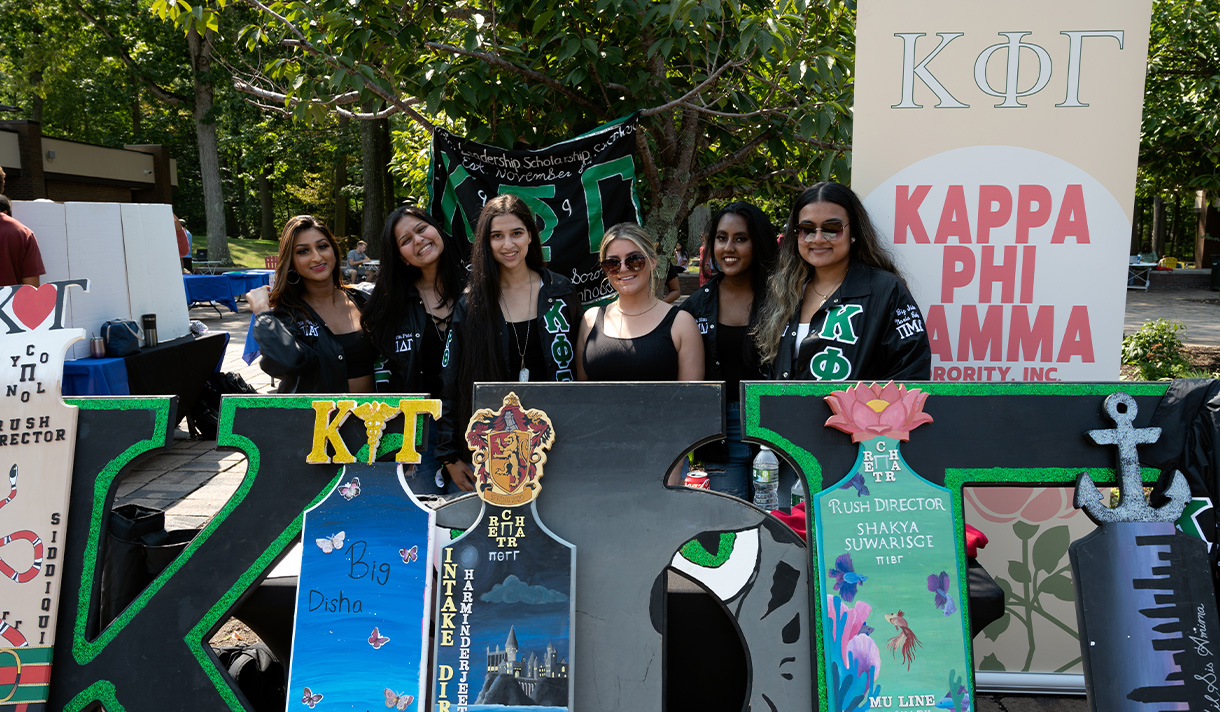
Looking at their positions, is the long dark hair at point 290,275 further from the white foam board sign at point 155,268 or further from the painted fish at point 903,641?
the white foam board sign at point 155,268

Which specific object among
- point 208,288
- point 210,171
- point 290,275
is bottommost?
point 208,288

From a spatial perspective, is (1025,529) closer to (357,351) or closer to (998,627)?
(998,627)

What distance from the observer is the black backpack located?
6523 mm

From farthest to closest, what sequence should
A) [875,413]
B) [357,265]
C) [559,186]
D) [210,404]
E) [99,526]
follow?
1. [357,265]
2. [210,404]
3. [559,186]
4. [99,526]
5. [875,413]

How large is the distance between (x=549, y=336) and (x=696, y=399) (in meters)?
1.05

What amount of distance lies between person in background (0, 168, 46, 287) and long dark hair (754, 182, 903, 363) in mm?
5207

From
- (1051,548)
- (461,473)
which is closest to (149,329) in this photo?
(461,473)

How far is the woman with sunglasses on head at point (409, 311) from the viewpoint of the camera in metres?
3.18

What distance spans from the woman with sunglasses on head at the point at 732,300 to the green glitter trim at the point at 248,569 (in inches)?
57.9

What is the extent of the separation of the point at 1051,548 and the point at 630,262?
72.7 inches

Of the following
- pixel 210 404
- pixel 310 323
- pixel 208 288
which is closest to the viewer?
pixel 310 323

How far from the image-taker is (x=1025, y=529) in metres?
2.97

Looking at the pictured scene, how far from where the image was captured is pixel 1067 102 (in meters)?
2.84

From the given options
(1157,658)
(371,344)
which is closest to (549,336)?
(371,344)
